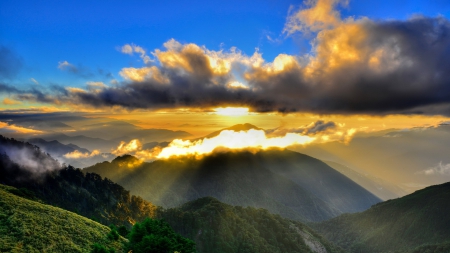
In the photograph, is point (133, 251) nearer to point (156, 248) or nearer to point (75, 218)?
point (156, 248)

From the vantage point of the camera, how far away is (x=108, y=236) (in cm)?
7762

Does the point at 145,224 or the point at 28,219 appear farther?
the point at 145,224

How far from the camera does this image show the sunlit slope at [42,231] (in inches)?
2291

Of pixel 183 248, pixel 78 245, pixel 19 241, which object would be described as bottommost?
pixel 183 248

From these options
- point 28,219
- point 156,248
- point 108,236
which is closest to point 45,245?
point 28,219

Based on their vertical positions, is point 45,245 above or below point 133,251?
above

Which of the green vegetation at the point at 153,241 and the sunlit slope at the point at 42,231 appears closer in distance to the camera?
the sunlit slope at the point at 42,231

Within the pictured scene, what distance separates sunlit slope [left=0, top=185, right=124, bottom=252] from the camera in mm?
58188

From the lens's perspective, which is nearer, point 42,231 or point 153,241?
point 42,231

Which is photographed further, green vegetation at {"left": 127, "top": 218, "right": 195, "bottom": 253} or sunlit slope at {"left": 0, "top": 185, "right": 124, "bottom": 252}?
green vegetation at {"left": 127, "top": 218, "right": 195, "bottom": 253}

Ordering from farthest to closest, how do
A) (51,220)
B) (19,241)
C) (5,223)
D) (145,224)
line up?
(145,224)
(51,220)
(5,223)
(19,241)

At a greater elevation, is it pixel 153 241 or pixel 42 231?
pixel 42 231

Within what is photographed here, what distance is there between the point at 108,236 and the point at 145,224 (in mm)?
13113

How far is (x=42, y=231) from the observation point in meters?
63.8
